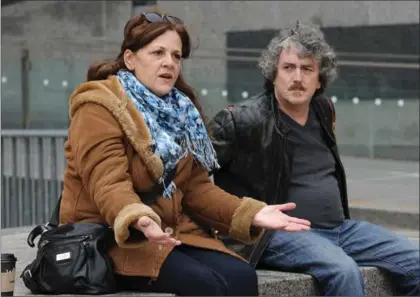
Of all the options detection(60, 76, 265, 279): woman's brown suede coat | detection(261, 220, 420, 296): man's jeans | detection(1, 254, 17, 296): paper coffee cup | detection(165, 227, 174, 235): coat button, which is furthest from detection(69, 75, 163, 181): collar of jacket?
detection(261, 220, 420, 296): man's jeans

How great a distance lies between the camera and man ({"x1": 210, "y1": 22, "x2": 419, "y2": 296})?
442cm

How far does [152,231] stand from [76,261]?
36cm

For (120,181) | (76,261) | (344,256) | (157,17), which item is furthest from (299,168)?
(76,261)

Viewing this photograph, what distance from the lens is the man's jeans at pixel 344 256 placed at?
4.25 meters

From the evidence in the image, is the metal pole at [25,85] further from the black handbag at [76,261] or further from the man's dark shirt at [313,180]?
the black handbag at [76,261]

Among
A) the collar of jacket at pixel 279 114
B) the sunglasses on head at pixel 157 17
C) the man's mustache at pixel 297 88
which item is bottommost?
the collar of jacket at pixel 279 114

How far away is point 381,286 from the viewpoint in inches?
183

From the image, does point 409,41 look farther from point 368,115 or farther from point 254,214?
point 254,214

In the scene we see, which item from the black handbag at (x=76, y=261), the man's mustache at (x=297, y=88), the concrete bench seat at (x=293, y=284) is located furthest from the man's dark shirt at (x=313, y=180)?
the black handbag at (x=76, y=261)

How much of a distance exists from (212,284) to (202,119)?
0.74 metres

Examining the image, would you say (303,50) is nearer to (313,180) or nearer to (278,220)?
(313,180)

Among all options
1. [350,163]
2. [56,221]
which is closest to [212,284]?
[56,221]

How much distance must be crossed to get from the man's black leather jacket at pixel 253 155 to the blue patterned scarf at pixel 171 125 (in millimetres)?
356

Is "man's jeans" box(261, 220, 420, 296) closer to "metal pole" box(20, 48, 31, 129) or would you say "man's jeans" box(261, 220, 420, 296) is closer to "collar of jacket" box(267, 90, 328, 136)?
"collar of jacket" box(267, 90, 328, 136)
